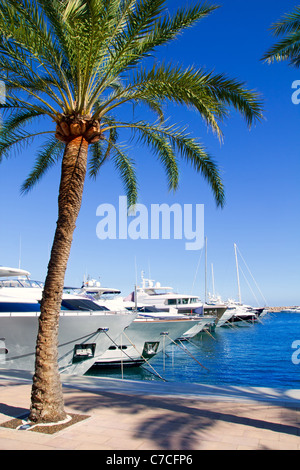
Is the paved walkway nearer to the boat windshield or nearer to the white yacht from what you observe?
the white yacht

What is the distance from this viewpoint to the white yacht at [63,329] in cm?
1312

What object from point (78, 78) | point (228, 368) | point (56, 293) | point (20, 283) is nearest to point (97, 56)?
point (78, 78)

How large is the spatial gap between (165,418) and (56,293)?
266cm

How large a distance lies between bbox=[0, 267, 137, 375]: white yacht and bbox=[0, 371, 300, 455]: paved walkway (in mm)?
4562

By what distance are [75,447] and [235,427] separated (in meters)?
2.33

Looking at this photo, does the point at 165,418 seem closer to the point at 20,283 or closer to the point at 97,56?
the point at 97,56

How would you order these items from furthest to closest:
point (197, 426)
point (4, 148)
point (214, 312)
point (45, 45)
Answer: point (214, 312)
point (4, 148)
point (45, 45)
point (197, 426)

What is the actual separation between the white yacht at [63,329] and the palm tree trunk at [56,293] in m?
7.55

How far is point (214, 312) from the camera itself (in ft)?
174

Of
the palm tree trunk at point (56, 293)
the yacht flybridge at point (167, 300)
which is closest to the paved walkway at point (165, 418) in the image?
the palm tree trunk at point (56, 293)

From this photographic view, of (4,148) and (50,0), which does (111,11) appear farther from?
(4,148)

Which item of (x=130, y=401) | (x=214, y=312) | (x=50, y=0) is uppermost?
(x=50, y=0)

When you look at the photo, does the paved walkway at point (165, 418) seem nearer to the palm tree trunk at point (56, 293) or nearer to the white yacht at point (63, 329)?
the palm tree trunk at point (56, 293)
